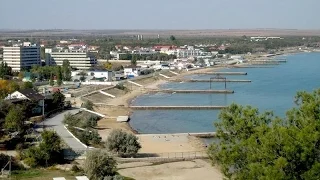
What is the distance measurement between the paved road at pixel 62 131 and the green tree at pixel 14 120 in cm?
85

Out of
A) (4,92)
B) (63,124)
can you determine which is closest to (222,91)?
(4,92)

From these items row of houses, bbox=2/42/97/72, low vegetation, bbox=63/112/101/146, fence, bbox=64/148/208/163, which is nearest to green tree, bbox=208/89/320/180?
fence, bbox=64/148/208/163

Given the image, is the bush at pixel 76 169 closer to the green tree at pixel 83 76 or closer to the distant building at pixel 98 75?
the green tree at pixel 83 76

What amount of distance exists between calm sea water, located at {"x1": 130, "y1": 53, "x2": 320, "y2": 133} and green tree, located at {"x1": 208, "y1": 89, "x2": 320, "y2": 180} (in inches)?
362

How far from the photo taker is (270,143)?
15.1ft

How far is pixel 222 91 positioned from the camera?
966 inches

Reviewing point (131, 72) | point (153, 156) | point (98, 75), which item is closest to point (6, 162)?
point (153, 156)

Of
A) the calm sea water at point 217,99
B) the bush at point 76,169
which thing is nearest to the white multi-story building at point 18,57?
the calm sea water at point 217,99

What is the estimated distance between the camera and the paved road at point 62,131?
1045 cm

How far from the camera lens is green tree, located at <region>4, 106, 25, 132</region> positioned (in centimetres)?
1100

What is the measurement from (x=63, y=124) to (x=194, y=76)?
821 inches

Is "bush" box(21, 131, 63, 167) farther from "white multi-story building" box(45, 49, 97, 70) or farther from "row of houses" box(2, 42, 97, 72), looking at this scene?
"white multi-story building" box(45, 49, 97, 70)

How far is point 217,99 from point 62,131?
11052 mm

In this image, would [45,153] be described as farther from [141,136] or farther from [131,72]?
[131,72]
